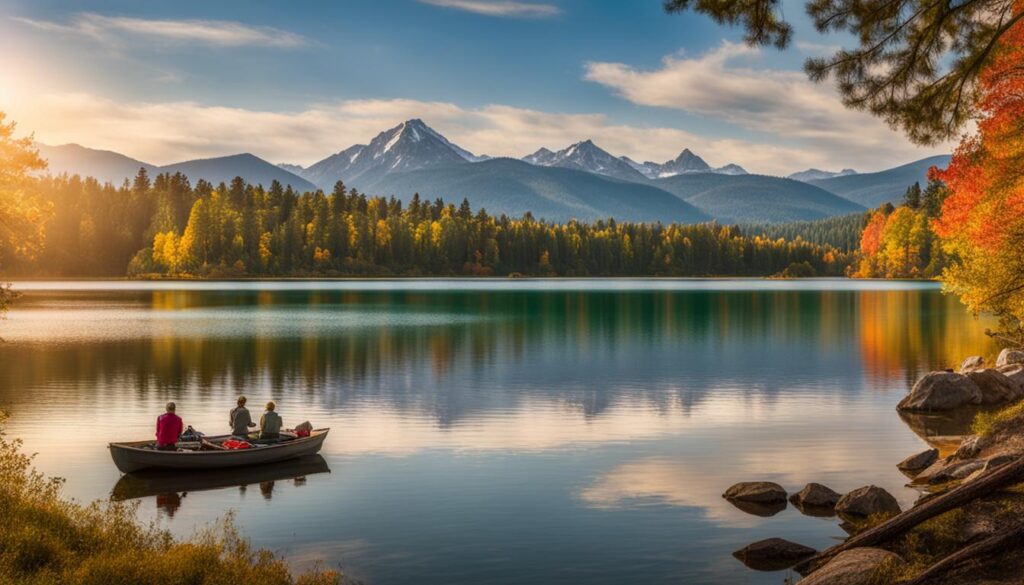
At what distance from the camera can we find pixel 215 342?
216ft

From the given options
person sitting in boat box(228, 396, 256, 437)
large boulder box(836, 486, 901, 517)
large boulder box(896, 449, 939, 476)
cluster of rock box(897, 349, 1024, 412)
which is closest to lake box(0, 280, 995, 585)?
large boulder box(896, 449, 939, 476)

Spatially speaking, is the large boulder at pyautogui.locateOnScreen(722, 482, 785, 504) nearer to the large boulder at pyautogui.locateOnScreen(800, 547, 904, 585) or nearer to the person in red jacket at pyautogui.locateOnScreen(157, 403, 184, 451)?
the large boulder at pyautogui.locateOnScreen(800, 547, 904, 585)

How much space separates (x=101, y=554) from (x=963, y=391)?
3551 cm

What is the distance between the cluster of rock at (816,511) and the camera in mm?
14992

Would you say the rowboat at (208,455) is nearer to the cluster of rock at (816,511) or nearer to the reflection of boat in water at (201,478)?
the reflection of boat in water at (201,478)

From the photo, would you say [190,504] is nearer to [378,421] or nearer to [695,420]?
[378,421]

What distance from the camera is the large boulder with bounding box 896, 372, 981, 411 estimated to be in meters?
37.3

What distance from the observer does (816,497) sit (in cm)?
2216

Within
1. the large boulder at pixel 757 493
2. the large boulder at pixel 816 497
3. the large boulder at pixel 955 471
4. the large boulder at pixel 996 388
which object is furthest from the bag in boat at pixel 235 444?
the large boulder at pixel 996 388

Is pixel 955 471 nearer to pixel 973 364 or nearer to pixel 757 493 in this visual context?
pixel 757 493

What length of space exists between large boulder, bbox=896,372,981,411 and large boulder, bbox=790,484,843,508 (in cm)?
1772

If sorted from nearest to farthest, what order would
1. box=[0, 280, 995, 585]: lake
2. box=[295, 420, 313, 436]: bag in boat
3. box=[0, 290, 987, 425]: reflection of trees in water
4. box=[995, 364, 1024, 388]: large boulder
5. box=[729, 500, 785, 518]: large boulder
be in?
box=[0, 280, 995, 585]: lake
box=[729, 500, 785, 518]: large boulder
box=[295, 420, 313, 436]: bag in boat
box=[995, 364, 1024, 388]: large boulder
box=[0, 290, 987, 425]: reflection of trees in water

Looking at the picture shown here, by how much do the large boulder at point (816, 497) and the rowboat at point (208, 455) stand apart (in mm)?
15470

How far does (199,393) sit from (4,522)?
2726cm
